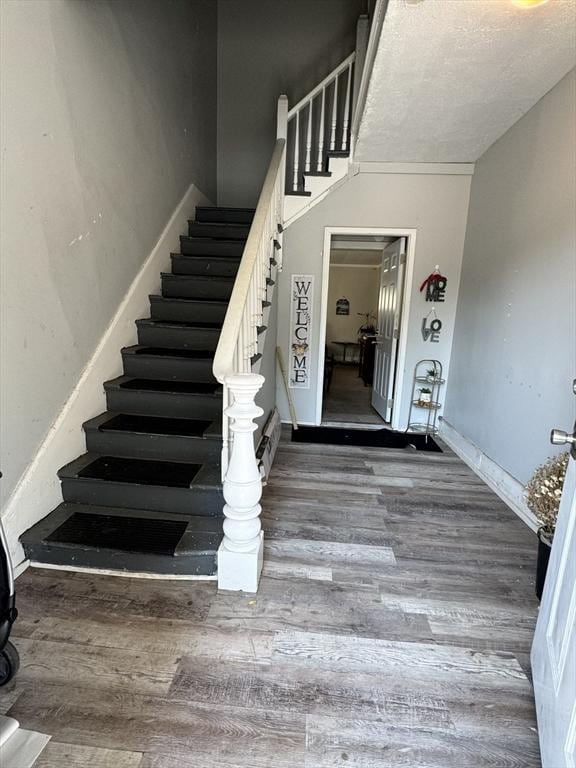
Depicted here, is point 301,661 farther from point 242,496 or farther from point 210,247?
point 210,247

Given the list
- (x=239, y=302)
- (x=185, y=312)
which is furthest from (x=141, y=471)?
(x=185, y=312)

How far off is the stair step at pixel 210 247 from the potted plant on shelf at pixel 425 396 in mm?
2385

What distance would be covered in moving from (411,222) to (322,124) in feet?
4.17

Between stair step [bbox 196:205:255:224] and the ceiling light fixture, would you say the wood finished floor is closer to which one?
the ceiling light fixture

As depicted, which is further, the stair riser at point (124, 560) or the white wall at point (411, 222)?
the white wall at point (411, 222)

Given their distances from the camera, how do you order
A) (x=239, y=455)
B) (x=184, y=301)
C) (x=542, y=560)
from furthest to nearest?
(x=184, y=301) < (x=542, y=560) < (x=239, y=455)

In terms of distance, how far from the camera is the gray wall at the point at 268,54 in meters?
4.13

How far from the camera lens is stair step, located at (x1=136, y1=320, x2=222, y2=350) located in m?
2.73

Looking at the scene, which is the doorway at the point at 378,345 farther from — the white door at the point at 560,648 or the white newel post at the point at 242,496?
the white door at the point at 560,648

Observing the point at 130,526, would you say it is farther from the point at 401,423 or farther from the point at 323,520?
the point at 401,423

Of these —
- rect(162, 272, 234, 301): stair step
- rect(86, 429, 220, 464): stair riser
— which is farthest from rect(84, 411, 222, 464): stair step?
rect(162, 272, 234, 301): stair step

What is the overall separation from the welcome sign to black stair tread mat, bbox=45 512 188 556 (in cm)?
242

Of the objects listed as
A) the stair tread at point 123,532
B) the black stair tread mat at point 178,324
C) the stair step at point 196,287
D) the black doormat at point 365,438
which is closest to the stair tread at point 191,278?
the stair step at point 196,287

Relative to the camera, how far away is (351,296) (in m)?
9.55
